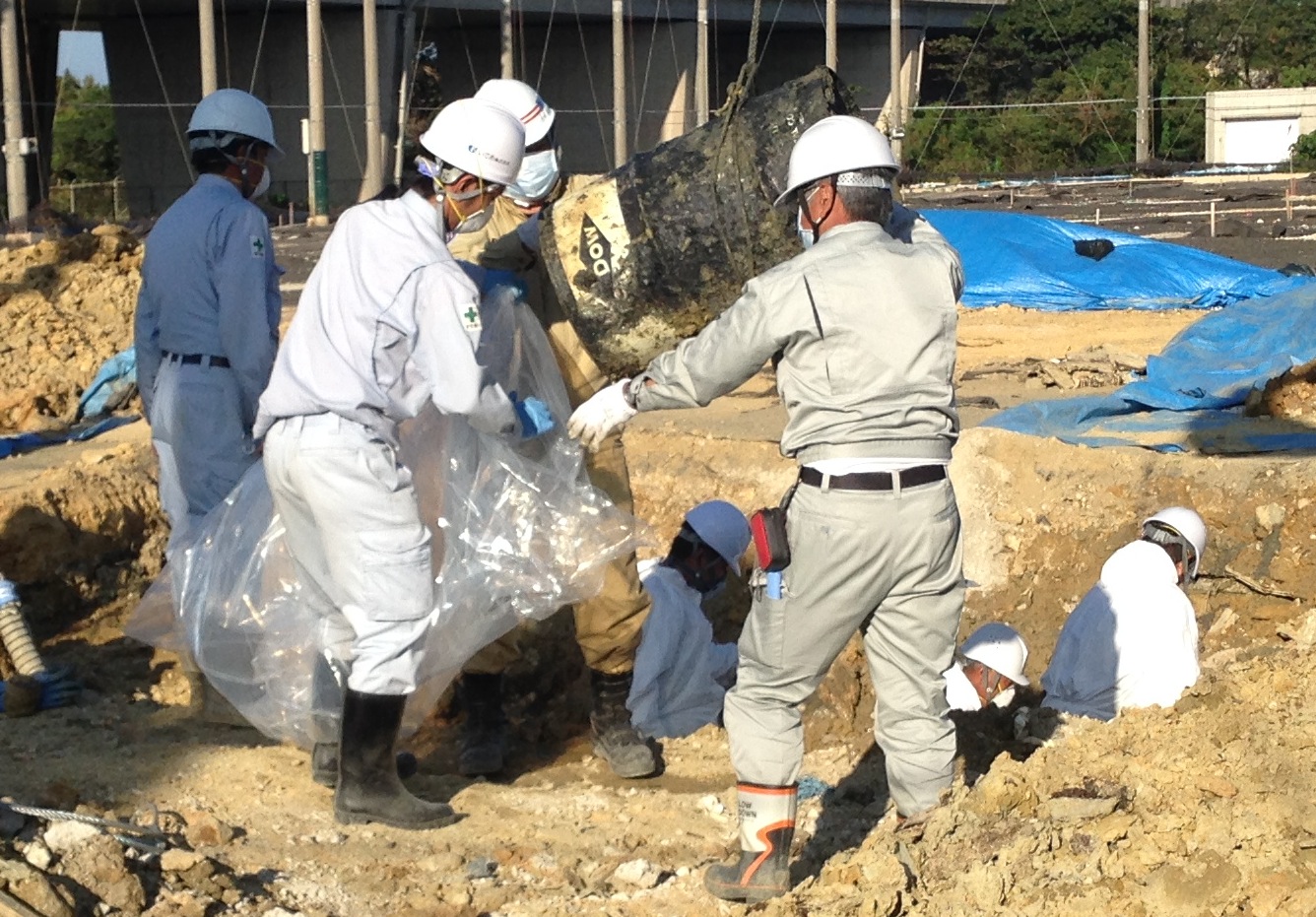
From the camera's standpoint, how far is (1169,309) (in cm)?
1481

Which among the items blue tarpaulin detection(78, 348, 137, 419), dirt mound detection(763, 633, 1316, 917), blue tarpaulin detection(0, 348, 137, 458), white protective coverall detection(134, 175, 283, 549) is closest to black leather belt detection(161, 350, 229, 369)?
white protective coverall detection(134, 175, 283, 549)

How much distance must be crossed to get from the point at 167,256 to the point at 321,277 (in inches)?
51.0

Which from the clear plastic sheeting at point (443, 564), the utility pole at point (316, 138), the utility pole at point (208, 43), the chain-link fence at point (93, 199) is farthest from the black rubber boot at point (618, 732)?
the chain-link fence at point (93, 199)

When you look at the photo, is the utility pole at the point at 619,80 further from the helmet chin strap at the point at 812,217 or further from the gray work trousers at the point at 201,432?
the helmet chin strap at the point at 812,217

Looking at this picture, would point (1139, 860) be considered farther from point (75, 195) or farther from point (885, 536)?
point (75, 195)

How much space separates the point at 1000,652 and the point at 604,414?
2.06 m

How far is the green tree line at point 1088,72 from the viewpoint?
38.7 metres

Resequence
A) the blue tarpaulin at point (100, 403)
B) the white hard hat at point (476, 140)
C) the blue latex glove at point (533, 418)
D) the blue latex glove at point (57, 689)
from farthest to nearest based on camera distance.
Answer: the blue tarpaulin at point (100, 403)
the blue latex glove at point (57, 689)
the blue latex glove at point (533, 418)
the white hard hat at point (476, 140)

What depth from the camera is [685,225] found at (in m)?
4.86

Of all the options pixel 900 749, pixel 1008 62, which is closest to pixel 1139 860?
pixel 900 749

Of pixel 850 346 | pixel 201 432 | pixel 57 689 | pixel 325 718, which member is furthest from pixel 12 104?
pixel 850 346

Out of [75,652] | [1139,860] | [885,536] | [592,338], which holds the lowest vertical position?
[75,652]

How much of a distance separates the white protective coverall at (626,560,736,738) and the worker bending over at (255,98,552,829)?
1423 mm

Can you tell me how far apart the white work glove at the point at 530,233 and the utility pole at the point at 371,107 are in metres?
22.7
